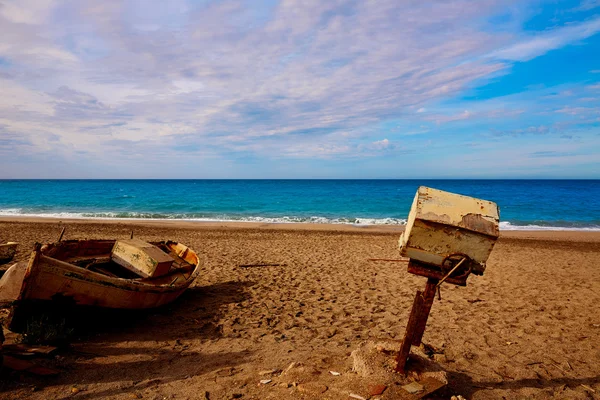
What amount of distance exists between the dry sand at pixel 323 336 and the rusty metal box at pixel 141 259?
83cm

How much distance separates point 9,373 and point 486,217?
5632 millimetres

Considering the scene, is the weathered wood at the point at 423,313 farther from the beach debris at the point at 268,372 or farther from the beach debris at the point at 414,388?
the beach debris at the point at 268,372

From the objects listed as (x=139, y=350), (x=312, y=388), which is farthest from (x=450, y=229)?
(x=139, y=350)

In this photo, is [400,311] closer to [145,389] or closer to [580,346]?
[580,346]

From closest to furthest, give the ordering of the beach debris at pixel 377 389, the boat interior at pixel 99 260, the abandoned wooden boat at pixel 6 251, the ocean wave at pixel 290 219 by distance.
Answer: the beach debris at pixel 377 389 < the boat interior at pixel 99 260 < the abandoned wooden boat at pixel 6 251 < the ocean wave at pixel 290 219

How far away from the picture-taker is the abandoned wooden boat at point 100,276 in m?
5.16

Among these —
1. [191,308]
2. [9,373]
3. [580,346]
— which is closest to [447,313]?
[580,346]

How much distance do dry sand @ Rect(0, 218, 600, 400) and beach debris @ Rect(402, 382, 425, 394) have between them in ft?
0.60

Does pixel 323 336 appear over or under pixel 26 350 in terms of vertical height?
under

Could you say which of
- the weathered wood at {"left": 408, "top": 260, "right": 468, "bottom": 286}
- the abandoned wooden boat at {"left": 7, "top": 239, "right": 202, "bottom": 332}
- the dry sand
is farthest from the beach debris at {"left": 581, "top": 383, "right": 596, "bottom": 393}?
the abandoned wooden boat at {"left": 7, "top": 239, "right": 202, "bottom": 332}

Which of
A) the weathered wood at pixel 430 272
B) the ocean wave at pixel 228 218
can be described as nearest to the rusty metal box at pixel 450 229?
the weathered wood at pixel 430 272

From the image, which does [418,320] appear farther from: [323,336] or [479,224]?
[323,336]

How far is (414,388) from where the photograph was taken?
374cm

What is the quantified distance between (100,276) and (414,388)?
4755 mm
